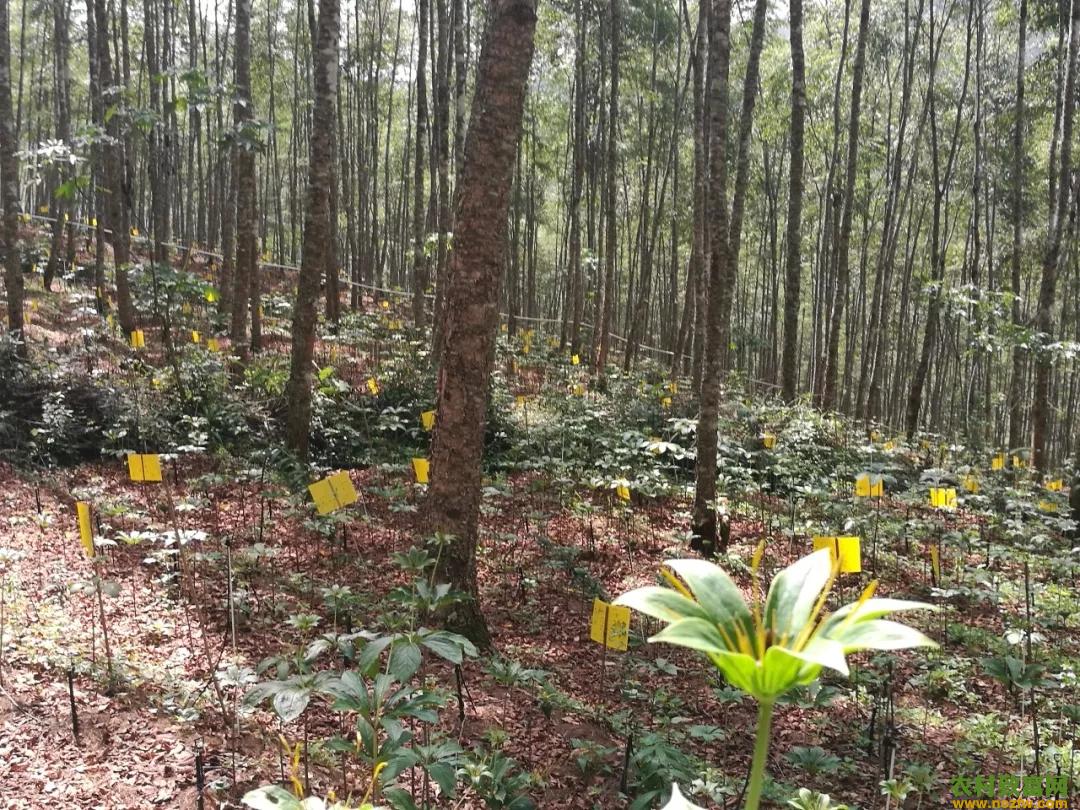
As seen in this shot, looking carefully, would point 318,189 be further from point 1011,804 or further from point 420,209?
point 1011,804

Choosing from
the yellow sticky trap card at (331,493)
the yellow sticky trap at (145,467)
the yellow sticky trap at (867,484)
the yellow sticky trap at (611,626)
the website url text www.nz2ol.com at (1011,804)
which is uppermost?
the yellow sticky trap at (145,467)

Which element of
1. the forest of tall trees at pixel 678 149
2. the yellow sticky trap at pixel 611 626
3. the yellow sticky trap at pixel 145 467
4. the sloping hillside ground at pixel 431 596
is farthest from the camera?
the forest of tall trees at pixel 678 149

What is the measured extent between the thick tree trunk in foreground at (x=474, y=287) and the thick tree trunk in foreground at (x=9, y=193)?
22.8 feet

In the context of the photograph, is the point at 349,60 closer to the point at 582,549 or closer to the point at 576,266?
the point at 576,266

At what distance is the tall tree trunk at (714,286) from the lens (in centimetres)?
565

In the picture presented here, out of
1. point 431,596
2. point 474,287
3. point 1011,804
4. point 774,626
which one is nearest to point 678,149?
point 474,287

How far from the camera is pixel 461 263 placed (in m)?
3.65

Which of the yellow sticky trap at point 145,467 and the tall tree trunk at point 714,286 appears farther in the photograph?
the tall tree trunk at point 714,286

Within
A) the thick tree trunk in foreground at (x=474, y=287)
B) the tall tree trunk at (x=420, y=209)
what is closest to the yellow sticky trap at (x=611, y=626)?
the thick tree trunk in foreground at (x=474, y=287)

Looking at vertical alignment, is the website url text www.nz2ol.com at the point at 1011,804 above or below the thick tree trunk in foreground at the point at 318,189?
below

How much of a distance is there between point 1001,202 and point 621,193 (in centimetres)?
1152

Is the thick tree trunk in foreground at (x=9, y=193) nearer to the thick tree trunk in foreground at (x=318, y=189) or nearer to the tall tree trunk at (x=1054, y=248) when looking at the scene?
the thick tree trunk in foreground at (x=318, y=189)

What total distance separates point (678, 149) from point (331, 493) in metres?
17.2

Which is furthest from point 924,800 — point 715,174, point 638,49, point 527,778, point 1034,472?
point 638,49
